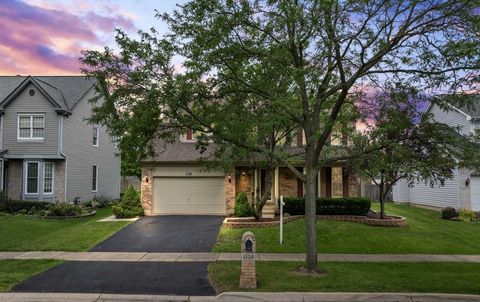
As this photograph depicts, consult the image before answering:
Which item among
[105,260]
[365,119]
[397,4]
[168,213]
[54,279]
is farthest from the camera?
[168,213]

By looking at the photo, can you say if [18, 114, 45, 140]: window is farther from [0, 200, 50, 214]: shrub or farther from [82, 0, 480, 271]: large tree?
[82, 0, 480, 271]: large tree

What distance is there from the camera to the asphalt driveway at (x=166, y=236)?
1550cm

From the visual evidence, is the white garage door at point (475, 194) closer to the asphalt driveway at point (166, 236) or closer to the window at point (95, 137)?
the asphalt driveway at point (166, 236)

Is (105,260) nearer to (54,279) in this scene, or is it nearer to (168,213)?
(54,279)

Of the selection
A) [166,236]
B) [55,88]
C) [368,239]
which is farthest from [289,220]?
[55,88]

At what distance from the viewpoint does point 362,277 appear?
1095 cm

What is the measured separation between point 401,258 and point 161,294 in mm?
7919

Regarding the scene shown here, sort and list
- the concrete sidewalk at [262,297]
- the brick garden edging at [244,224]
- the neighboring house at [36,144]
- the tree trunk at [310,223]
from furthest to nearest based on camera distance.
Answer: the neighboring house at [36,144], the brick garden edging at [244,224], the tree trunk at [310,223], the concrete sidewalk at [262,297]

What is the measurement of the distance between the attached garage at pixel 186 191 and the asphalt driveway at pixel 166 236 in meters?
1.59

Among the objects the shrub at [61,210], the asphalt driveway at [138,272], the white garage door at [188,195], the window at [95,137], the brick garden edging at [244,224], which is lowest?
the asphalt driveway at [138,272]

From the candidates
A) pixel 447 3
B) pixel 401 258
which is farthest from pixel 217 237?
pixel 447 3

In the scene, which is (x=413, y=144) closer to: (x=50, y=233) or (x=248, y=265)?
(x=248, y=265)

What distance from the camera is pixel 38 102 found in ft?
86.9

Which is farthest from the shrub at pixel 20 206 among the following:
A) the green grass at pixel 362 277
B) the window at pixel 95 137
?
the green grass at pixel 362 277
